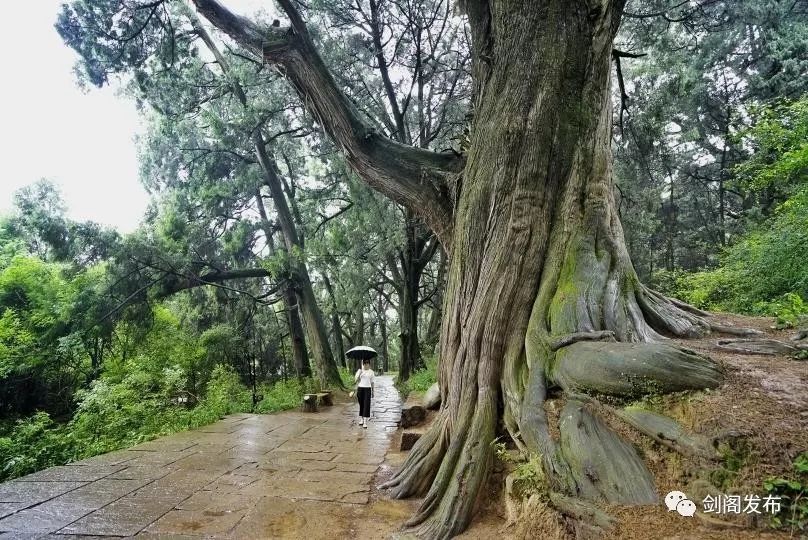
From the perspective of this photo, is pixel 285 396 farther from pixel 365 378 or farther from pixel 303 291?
pixel 365 378

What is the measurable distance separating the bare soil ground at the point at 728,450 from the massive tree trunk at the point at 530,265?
0.32m

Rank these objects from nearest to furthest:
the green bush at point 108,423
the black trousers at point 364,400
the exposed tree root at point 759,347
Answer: the exposed tree root at point 759,347, the green bush at point 108,423, the black trousers at point 364,400

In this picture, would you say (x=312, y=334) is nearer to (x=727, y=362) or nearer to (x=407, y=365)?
(x=407, y=365)

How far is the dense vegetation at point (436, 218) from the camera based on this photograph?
139 inches

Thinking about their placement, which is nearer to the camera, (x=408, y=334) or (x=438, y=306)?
(x=408, y=334)

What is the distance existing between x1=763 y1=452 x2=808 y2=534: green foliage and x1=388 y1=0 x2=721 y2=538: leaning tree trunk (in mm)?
806

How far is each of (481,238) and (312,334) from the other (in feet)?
29.1

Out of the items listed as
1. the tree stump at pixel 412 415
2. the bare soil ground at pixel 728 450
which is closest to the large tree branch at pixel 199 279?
the tree stump at pixel 412 415

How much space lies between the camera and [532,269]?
3.57 meters

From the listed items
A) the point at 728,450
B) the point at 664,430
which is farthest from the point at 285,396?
the point at 728,450

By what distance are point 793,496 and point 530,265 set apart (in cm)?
220

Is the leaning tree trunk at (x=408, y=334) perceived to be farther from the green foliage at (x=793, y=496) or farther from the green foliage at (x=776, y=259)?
the green foliage at (x=793, y=496)

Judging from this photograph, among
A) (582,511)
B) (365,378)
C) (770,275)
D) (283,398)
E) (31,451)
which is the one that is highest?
(770,275)

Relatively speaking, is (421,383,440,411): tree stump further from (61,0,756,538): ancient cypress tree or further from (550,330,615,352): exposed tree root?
(550,330,615,352): exposed tree root
